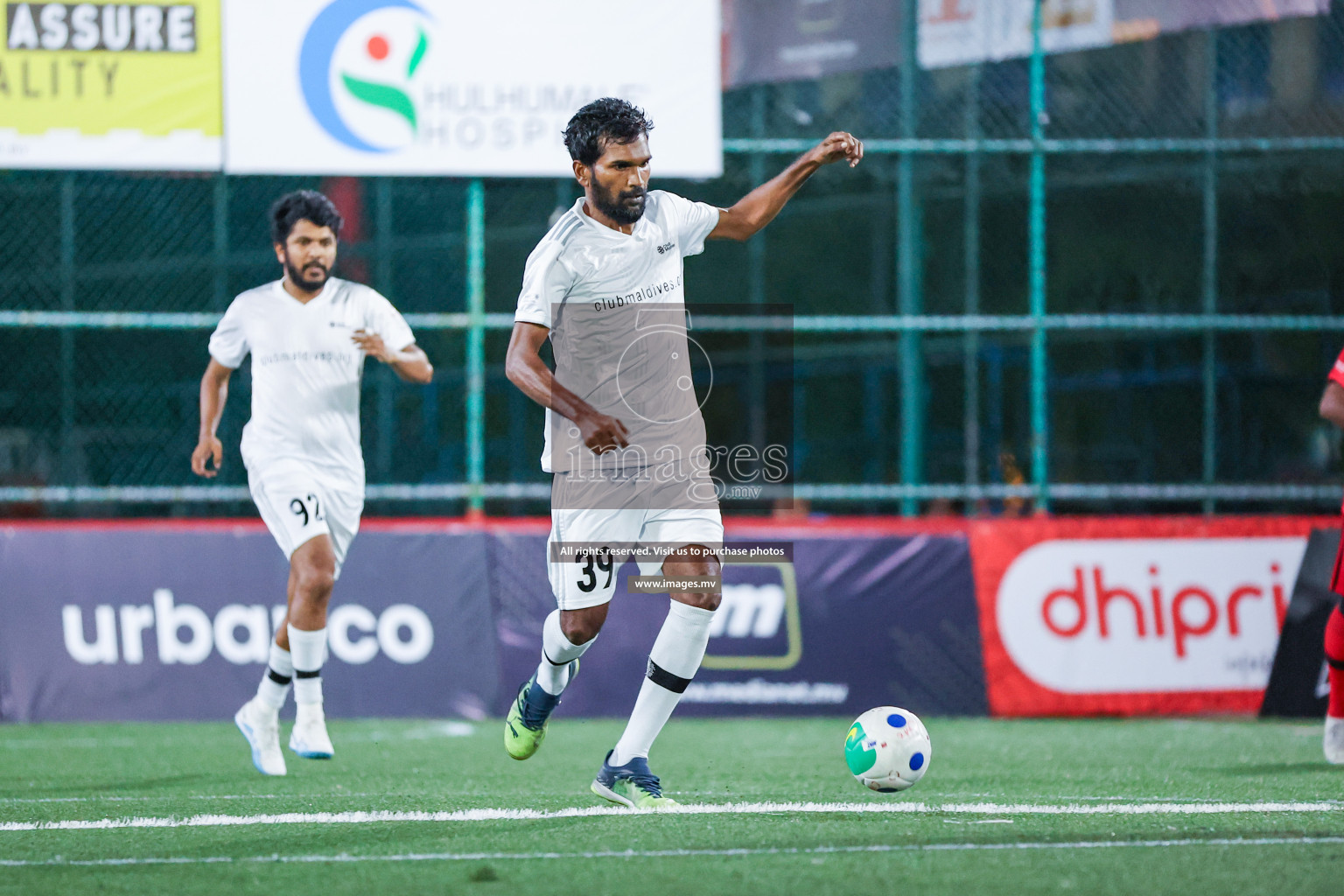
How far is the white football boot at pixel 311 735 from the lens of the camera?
689 centimetres

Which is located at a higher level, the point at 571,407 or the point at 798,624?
the point at 571,407

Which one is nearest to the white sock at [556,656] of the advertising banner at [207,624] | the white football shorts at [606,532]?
the white football shorts at [606,532]

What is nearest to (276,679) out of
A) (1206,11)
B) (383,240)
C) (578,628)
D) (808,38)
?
(578,628)

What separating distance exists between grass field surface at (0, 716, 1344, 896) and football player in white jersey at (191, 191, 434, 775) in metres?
0.56

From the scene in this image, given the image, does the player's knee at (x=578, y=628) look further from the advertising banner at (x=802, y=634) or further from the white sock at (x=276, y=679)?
the advertising banner at (x=802, y=634)

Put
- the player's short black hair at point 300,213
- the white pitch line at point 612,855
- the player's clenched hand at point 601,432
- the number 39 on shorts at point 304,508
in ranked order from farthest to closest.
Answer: the player's short black hair at point 300,213, the number 39 on shorts at point 304,508, the player's clenched hand at point 601,432, the white pitch line at point 612,855

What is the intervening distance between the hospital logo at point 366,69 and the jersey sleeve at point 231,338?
2.79 meters

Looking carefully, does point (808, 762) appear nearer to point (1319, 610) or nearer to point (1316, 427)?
point (1319, 610)

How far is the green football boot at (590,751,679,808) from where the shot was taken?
5.42 meters

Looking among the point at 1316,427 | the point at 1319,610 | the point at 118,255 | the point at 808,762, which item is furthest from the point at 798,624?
the point at 118,255

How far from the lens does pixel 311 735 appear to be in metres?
6.92

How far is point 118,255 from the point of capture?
28.6 metres

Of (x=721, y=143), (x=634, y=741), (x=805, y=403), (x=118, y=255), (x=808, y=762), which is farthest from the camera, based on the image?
(x=118, y=255)

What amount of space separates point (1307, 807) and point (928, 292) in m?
21.2
